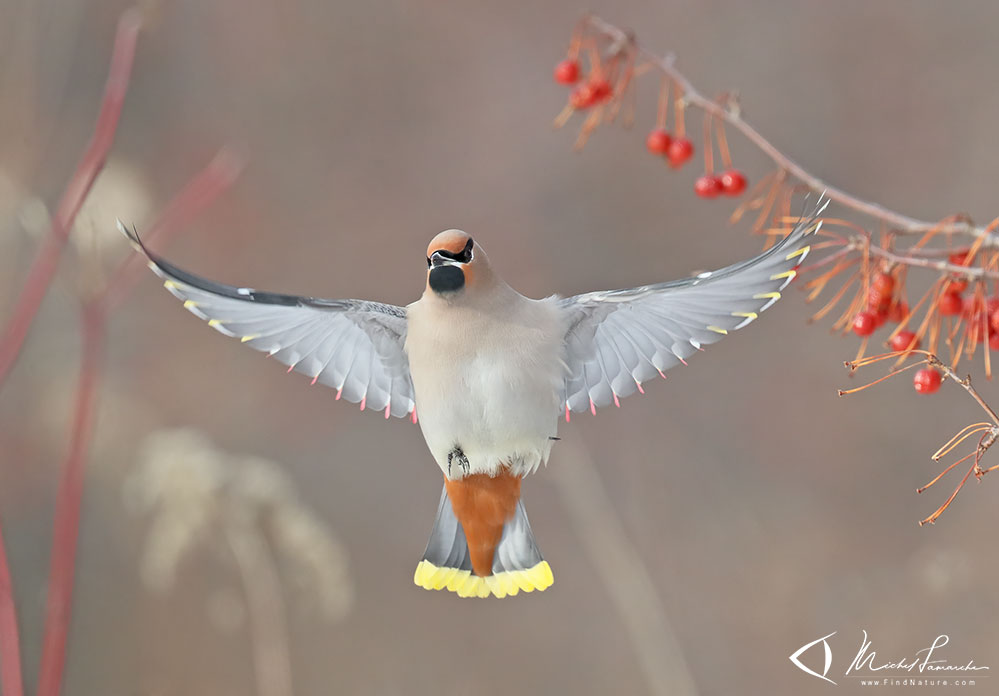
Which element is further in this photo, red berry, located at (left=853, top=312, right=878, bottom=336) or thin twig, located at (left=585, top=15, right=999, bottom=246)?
red berry, located at (left=853, top=312, right=878, bottom=336)

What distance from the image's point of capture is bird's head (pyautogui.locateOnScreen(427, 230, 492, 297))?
0.80m

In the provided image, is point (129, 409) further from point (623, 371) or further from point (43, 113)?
point (623, 371)

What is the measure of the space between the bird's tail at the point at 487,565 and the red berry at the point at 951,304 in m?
0.44

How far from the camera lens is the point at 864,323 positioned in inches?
37.8

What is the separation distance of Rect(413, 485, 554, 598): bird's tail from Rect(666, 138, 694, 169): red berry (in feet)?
1.54

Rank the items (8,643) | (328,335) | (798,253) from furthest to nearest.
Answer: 1. (328,335)
2. (798,253)
3. (8,643)

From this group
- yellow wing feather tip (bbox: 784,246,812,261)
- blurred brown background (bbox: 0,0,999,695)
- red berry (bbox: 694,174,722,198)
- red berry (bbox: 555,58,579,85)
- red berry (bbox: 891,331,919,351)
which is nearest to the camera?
yellow wing feather tip (bbox: 784,246,812,261)

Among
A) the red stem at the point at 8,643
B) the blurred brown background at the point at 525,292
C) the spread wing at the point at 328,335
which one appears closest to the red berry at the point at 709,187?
the spread wing at the point at 328,335

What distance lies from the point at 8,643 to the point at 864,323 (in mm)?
734

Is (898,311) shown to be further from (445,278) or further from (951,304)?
(445,278)

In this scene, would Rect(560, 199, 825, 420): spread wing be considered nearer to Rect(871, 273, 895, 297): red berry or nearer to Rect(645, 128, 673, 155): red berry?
Rect(871, 273, 895, 297): red berry

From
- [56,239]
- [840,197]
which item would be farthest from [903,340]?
[56,239]

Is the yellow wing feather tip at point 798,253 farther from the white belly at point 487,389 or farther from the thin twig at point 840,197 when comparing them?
the white belly at point 487,389

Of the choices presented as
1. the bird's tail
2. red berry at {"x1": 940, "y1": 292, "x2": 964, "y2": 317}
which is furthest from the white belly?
red berry at {"x1": 940, "y1": 292, "x2": 964, "y2": 317}
